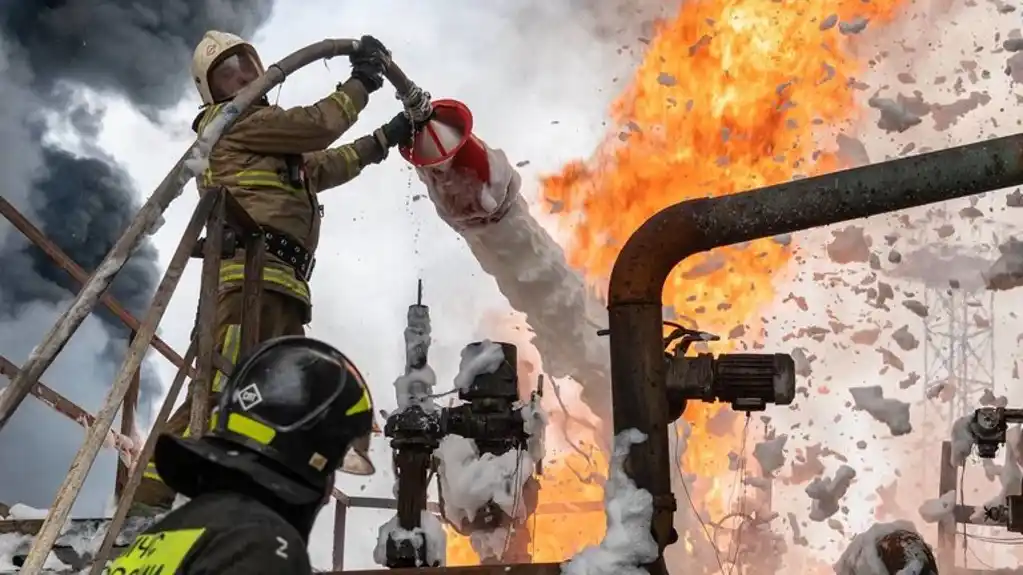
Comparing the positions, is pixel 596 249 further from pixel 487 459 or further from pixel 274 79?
pixel 274 79

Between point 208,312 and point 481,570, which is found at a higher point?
point 208,312

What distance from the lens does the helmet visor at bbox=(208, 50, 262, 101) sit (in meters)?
4.50

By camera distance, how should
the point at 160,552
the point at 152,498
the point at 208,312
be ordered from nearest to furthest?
the point at 160,552 < the point at 208,312 < the point at 152,498

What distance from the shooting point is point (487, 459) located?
23.9 feet

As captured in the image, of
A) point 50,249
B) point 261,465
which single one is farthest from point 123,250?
point 50,249

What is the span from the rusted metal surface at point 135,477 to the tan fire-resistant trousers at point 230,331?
0.42 ft

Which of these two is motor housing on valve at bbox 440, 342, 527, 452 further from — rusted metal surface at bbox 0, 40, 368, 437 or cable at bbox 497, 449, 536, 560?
rusted metal surface at bbox 0, 40, 368, 437

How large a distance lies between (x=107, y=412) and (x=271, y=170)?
1734 mm

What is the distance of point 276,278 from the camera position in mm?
4164

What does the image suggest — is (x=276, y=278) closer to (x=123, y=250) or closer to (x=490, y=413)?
(x=123, y=250)

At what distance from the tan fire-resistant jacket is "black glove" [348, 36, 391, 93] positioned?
30 cm

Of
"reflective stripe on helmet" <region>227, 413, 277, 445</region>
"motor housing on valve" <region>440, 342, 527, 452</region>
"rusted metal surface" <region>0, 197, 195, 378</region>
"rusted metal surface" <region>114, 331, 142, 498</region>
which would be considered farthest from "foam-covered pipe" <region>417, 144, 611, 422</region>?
"reflective stripe on helmet" <region>227, 413, 277, 445</region>

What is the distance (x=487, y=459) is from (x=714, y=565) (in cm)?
462

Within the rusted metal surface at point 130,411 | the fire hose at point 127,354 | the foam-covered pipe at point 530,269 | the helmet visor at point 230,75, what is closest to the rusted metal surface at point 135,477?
the fire hose at point 127,354
